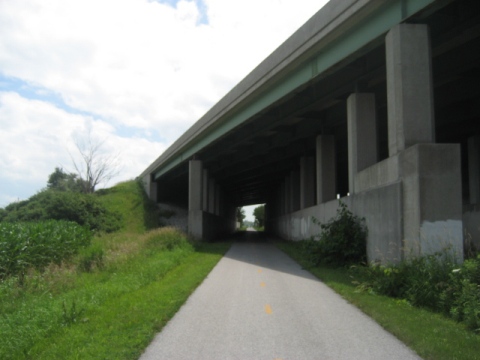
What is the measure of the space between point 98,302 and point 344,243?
30.2 ft

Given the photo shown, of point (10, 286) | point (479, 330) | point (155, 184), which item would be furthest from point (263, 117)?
point (155, 184)

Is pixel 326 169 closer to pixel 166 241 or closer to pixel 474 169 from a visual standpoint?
pixel 474 169

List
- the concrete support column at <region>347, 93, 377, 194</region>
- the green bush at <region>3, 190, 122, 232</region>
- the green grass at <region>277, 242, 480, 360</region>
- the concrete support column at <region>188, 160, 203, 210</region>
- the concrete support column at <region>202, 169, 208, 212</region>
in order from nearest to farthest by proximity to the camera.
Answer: the green grass at <region>277, 242, 480, 360</region>
the concrete support column at <region>347, 93, 377, 194</region>
the concrete support column at <region>188, 160, 203, 210</region>
the green bush at <region>3, 190, 122, 232</region>
the concrete support column at <region>202, 169, 208, 212</region>

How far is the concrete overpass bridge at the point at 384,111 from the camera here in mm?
12031

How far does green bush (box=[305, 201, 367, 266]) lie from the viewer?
1698cm

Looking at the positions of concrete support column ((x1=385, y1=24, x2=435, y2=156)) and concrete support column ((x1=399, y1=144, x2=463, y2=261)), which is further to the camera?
concrete support column ((x1=385, y1=24, x2=435, y2=156))

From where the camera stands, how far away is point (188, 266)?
1805cm

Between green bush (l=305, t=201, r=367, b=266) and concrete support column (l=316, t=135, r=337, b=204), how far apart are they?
379 inches

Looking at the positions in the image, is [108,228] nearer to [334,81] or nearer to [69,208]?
[69,208]

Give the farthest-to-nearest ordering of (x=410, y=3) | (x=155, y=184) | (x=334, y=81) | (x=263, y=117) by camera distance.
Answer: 1. (x=155, y=184)
2. (x=263, y=117)
3. (x=334, y=81)
4. (x=410, y=3)

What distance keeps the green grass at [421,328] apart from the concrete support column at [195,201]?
24971 mm

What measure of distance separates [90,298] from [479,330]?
7.78 meters

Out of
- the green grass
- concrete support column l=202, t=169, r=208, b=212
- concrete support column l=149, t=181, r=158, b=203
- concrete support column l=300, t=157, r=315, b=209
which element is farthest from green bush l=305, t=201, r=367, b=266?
concrete support column l=149, t=181, r=158, b=203

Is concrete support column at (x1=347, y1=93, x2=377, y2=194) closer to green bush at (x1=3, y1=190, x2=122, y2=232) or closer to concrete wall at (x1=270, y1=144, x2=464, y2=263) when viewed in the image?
concrete wall at (x1=270, y1=144, x2=464, y2=263)
